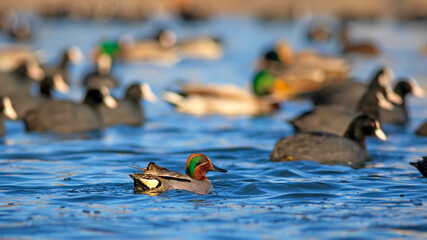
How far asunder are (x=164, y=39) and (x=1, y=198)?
24366 mm

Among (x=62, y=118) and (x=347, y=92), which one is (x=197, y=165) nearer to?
(x=62, y=118)

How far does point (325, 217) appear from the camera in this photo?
28.7 feet

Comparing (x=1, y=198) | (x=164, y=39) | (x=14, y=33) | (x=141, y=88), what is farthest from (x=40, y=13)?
(x=1, y=198)

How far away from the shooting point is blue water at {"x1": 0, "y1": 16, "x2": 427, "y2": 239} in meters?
8.27

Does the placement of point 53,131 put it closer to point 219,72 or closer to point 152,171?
point 152,171

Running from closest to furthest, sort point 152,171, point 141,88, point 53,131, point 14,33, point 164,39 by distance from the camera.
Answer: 1. point 152,171
2. point 53,131
3. point 141,88
4. point 164,39
5. point 14,33

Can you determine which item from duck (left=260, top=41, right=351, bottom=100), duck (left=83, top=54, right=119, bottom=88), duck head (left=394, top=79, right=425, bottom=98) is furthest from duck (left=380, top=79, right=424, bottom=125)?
duck (left=83, top=54, right=119, bottom=88)

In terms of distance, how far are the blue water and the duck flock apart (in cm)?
25

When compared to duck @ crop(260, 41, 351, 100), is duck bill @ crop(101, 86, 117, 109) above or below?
below

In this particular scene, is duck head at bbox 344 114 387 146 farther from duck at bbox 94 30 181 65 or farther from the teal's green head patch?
duck at bbox 94 30 181 65

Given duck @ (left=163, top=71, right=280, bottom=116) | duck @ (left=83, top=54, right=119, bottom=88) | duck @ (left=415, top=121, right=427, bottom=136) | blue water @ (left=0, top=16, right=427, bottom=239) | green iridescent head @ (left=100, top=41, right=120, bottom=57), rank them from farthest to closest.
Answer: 1. green iridescent head @ (left=100, top=41, right=120, bottom=57)
2. duck @ (left=83, top=54, right=119, bottom=88)
3. duck @ (left=163, top=71, right=280, bottom=116)
4. duck @ (left=415, top=121, right=427, bottom=136)
5. blue water @ (left=0, top=16, right=427, bottom=239)

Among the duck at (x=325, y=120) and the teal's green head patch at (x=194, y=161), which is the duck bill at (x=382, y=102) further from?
the teal's green head patch at (x=194, y=161)

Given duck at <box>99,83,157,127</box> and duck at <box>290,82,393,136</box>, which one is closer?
duck at <box>290,82,393,136</box>

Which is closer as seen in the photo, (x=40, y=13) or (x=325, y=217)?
(x=325, y=217)
